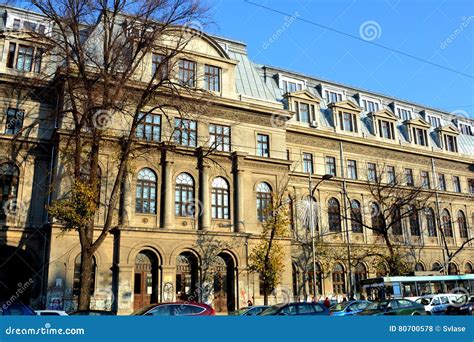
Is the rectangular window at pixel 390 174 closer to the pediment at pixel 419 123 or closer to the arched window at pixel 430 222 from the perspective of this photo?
the arched window at pixel 430 222

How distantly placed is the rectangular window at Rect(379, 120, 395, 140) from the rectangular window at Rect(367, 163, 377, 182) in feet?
11.9

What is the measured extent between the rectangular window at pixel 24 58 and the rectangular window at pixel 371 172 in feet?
100

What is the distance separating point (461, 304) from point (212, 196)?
673 inches

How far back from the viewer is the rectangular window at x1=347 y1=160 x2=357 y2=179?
4266cm

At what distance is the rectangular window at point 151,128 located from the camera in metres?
31.1

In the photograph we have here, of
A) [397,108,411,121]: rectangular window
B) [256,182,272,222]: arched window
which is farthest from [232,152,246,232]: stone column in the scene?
[397,108,411,121]: rectangular window

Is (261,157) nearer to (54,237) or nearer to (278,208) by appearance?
(278,208)

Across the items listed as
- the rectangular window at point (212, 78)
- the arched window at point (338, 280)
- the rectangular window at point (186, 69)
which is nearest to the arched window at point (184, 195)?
the rectangular window at point (212, 78)

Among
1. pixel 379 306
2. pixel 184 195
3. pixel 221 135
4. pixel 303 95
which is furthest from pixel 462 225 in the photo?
pixel 184 195

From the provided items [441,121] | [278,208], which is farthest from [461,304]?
[441,121]

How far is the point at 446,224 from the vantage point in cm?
4706

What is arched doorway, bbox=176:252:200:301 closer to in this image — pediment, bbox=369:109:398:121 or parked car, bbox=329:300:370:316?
parked car, bbox=329:300:370:316

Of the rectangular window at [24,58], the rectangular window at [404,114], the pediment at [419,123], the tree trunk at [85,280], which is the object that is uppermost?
the rectangular window at [404,114]

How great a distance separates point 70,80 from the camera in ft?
78.7
